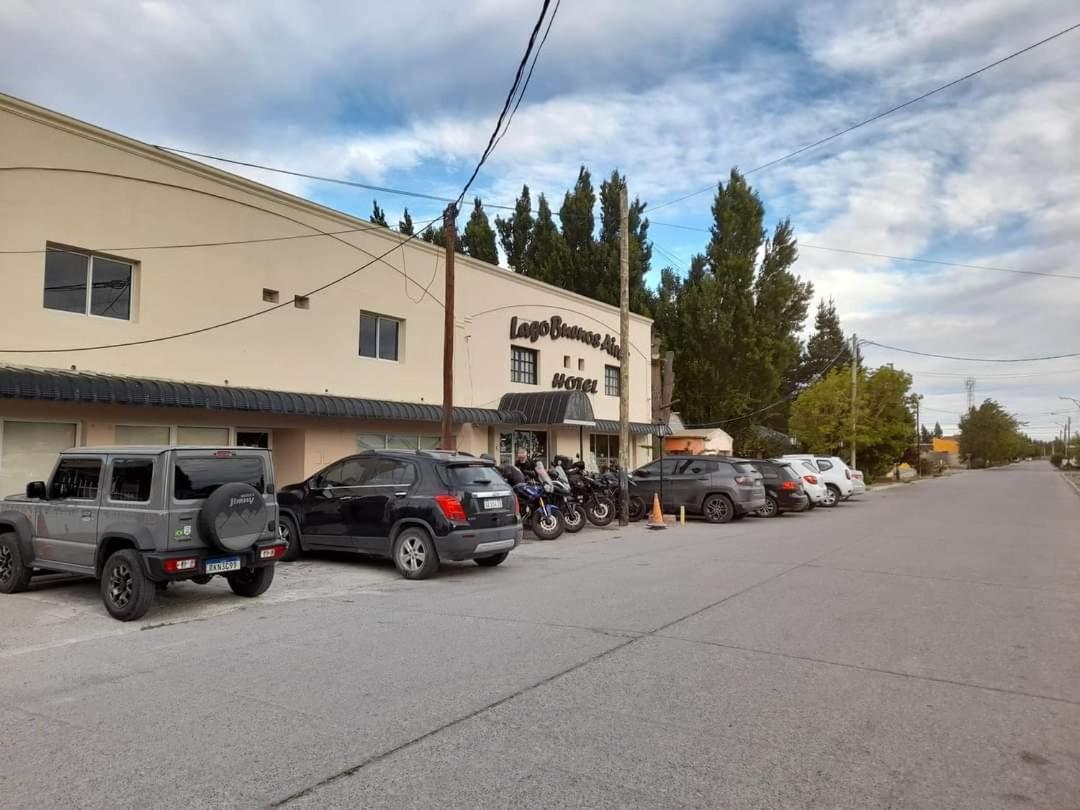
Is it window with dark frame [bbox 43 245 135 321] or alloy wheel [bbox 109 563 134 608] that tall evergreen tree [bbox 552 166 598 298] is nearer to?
window with dark frame [bbox 43 245 135 321]

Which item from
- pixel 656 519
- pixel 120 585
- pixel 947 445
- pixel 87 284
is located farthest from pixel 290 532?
pixel 947 445

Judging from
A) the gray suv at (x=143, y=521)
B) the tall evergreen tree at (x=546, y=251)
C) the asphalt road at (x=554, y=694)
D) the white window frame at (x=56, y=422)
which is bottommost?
the asphalt road at (x=554, y=694)

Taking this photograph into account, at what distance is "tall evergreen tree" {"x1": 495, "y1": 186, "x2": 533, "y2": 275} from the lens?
4425 cm

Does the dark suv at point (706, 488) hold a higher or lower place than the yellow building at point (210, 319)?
lower

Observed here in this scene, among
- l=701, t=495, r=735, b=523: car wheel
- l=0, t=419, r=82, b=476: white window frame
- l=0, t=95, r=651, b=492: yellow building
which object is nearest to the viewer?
l=0, t=419, r=82, b=476: white window frame

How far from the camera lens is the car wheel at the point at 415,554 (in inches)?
416

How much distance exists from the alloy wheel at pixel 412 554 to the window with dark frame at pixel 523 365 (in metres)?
14.2

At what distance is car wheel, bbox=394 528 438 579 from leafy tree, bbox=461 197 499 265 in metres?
33.2

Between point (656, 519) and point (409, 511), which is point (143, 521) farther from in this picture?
point (656, 519)

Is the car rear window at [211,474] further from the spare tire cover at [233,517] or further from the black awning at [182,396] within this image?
the black awning at [182,396]

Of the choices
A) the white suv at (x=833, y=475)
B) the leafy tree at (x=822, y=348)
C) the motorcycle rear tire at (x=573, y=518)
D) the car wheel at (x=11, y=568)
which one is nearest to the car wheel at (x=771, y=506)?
the white suv at (x=833, y=475)

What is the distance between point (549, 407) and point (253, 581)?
577 inches

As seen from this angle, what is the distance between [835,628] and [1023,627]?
1.89 metres

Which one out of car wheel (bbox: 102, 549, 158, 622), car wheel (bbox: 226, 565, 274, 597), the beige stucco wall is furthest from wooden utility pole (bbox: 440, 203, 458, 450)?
car wheel (bbox: 102, 549, 158, 622)
